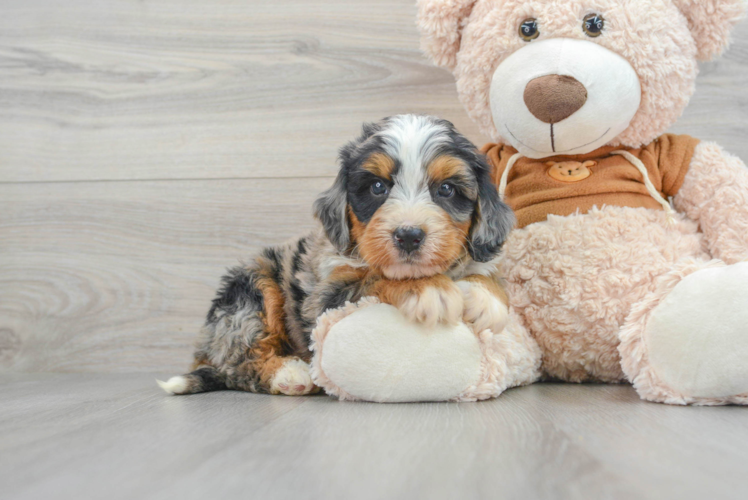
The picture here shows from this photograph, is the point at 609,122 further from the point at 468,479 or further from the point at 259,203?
the point at 259,203

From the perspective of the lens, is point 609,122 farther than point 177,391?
No

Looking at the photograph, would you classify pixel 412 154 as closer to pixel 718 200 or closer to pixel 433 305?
pixel 433 305

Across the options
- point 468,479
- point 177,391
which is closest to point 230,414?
point 177,391

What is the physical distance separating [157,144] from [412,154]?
61.7 inches

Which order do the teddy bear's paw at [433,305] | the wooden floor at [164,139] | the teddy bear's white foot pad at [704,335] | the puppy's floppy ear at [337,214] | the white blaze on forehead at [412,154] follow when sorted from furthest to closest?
1. the wooden floor at [164,139]
2. the puppy's floppy ear at [337,214]
3. the white blaze on forehead at [412,154]
4. the teddy bear's paw at [433,305]
5. the teddy bear's white foot pad at [704,335]

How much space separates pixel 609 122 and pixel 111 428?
168 cm

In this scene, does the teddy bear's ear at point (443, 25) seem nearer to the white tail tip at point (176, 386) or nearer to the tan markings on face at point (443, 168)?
the tan markings on face at point (443, 168)

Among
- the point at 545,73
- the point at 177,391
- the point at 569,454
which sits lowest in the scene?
the point at 177,391

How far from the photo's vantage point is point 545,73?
178cm

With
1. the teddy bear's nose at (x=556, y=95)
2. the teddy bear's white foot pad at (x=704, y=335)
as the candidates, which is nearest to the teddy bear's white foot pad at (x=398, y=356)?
the teddy bear's white foot pad at (x=704, y=335)

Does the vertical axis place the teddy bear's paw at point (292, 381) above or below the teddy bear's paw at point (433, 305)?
below

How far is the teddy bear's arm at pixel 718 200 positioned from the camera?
1.85m

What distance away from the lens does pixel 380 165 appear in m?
1.66

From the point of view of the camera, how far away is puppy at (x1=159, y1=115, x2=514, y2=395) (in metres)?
1.58
